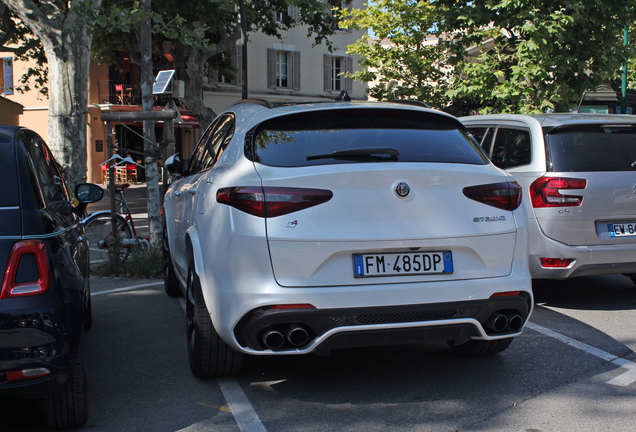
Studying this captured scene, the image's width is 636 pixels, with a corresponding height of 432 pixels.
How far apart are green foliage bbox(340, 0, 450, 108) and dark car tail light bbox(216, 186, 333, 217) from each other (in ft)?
75.0

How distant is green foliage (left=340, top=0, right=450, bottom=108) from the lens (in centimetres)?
2591

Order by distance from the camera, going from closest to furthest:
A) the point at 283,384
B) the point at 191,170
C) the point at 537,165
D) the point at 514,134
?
the point at 283,384 < the point at 191,170 < the point at 537,165 < the point at 514,134

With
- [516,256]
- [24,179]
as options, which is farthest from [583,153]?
[24,179]

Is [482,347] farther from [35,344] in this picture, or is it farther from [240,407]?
[35,344]

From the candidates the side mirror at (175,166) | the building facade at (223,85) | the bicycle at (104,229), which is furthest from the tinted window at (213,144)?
the building facade at (223,85)

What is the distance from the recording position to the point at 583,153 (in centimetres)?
638

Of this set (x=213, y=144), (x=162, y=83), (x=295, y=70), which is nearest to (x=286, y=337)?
(x=213, y=144)

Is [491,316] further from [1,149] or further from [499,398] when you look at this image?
[1,149]

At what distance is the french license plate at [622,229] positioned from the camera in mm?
6266

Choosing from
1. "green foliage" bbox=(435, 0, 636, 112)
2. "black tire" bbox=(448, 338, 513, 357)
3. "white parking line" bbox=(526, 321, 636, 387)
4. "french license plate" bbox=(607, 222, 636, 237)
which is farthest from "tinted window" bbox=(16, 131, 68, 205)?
"green foliage" bbox=(435, 0, 636, 112)

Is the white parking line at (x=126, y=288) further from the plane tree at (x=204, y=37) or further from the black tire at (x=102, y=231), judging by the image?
the plane tree at (x=204, y=37)

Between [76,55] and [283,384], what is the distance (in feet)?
41.5

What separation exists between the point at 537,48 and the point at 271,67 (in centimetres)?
2552

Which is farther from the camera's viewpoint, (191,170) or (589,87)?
(589,87)
